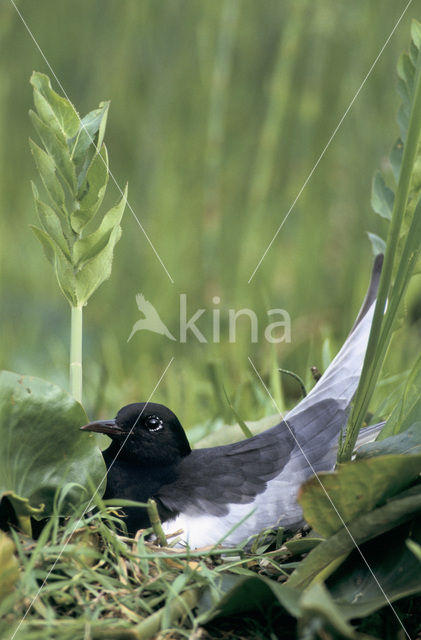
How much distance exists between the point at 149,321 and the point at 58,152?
1.27 m

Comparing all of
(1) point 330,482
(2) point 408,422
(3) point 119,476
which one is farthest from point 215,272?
(1) point 330,482

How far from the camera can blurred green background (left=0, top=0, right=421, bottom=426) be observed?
240 centimetres

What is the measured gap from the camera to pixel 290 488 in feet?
3.34

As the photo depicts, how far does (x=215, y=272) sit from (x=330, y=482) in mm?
1758

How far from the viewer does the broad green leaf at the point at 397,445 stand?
32.3 inches

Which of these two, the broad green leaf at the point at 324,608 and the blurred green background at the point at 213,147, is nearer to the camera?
the broad green leaf at the point at 324,608

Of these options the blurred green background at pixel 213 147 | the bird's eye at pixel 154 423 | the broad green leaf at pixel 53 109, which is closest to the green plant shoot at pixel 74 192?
the broad green leaf at pixel 53 109

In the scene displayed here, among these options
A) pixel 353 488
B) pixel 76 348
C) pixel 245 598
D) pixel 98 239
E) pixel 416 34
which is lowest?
pixel 245 598

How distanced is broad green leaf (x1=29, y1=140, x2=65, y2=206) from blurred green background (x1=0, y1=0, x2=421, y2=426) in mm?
1326

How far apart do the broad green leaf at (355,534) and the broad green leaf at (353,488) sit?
0.04ft

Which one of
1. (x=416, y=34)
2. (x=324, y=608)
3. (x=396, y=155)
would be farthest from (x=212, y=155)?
(x=324, y=608)

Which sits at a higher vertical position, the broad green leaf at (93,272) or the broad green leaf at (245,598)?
the broad green leaf at (93,272)

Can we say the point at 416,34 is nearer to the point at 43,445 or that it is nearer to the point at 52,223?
the point at 52,223

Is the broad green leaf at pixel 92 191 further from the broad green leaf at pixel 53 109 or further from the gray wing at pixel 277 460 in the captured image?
the gray wing at pixel 277 460
